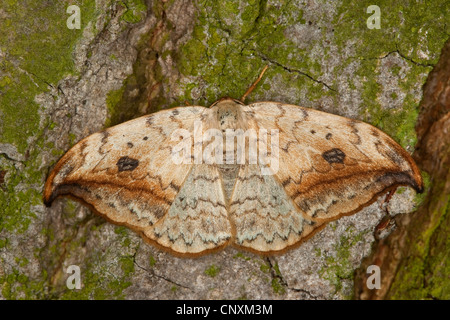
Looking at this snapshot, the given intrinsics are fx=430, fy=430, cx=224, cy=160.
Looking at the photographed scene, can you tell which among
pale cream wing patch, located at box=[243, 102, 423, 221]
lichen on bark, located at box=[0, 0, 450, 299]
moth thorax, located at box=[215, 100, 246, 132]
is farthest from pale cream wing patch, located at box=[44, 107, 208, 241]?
pale cream wing patch, located at box=[243, 102, 423, 221]

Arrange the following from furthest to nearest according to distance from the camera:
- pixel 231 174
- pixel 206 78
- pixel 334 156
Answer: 1. pixel 206 78
2. pixel 231 174
3. pixel 334 156

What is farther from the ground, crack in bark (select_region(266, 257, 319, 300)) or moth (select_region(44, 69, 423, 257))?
moth (select_region(44, 69, 423, 257))

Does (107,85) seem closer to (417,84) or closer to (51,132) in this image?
(51,132)

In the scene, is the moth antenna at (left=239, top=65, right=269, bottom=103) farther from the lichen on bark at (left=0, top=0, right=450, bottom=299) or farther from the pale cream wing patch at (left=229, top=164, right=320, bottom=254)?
the pale cream wing patch at (left=229, top=164, right=320, bottom=254)

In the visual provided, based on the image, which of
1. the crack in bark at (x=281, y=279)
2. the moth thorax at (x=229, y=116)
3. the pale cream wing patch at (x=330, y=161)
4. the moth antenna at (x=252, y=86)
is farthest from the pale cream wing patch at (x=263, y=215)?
the moth antenna at (x=252, y=86)

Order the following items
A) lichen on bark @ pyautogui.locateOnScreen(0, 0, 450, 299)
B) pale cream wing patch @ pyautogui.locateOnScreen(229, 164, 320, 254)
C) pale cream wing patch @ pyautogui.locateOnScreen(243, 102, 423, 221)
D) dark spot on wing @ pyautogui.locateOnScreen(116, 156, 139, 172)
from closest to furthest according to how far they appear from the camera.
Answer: pale cream wing patch @ pyautogui.locateOnScreen(243, 102, 423, 221) → dark spot on wing @ pyautogui.locateOnScreen(116, 156, 139, 172) → pale cream wing patch @ pyautogui.locateOnScreen(229, 164, 320, 254) → lichen on bark @ pyautogui.locateOnScreen(0, 0, 450, 299)

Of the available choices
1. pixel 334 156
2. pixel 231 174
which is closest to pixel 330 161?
pixel 334 156

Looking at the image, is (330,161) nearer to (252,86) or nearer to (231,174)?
(231,174)
